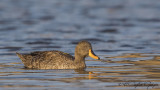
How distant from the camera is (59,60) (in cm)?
1409

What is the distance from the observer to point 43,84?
1143 cm

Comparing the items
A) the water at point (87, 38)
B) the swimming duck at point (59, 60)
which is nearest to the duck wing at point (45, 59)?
the swimming duck at point (59, 60)

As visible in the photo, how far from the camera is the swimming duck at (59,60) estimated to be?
14094 millimetres

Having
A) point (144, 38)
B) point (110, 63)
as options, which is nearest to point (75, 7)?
point (144, 38)

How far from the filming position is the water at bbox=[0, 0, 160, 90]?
11914mm

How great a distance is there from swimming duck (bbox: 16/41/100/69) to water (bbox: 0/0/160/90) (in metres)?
0.40

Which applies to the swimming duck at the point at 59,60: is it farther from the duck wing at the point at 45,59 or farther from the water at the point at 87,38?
the water at the point at 87,38

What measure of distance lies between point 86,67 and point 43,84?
10.5 feet

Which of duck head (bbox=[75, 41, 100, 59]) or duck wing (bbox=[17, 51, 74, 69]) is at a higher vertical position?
duck head (bbox=[75, 41, 100, 59])

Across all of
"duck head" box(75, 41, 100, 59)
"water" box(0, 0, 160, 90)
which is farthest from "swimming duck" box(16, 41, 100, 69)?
"water" box(0, 0, 160, 90)

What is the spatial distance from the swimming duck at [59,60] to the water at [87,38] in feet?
1.30

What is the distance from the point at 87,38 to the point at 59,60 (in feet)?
25.5

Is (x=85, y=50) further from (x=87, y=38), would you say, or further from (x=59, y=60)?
(x=87, y=38)

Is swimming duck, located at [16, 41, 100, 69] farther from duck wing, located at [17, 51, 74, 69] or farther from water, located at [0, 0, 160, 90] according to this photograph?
water, located at [0, 0, 160, 90]
